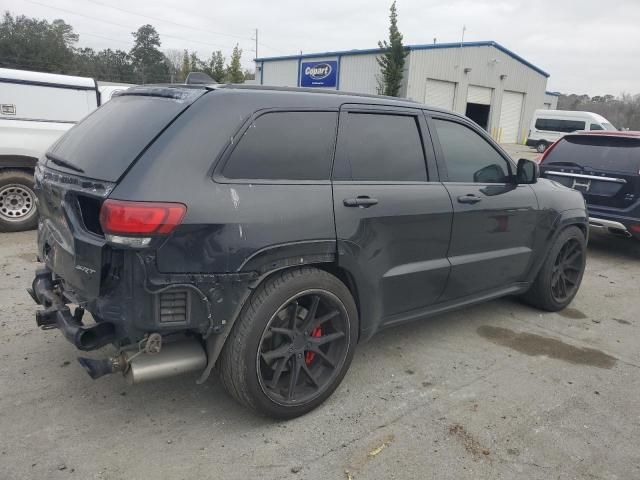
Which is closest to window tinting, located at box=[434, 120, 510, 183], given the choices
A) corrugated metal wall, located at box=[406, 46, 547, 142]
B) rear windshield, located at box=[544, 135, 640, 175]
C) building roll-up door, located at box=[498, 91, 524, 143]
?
rear windshield, located at box=[544, 135, 640, 175]

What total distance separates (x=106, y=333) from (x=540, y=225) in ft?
11.6

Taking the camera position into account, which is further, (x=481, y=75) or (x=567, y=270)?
(x=481, y=75)

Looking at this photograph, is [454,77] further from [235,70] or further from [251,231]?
[251,231]

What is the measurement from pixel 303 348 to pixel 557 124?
112ft

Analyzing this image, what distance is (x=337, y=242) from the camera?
2.99 meters

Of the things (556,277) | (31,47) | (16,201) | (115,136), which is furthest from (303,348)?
(31,47)

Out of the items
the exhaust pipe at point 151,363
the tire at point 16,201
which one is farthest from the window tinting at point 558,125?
the exhaust pipe at point 151,363

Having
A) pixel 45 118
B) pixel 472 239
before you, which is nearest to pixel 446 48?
pixel 45 118

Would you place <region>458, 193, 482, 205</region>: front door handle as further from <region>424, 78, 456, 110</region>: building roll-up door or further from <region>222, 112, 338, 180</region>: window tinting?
<region>424, 78, 456, 110</region>: building roll-up door

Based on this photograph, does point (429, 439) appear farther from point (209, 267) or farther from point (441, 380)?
point (209, 267)

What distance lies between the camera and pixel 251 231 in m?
2.65

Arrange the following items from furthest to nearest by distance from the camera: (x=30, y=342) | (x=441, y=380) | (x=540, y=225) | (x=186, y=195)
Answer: (x=540, y=225) < (x=30, y=342) < (x=441, y=380) < (x=186, y=195)

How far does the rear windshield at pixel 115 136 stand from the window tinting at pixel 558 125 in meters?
32.9

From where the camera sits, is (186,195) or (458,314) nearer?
(186,195)
